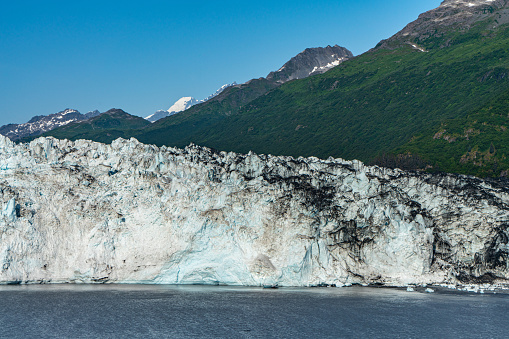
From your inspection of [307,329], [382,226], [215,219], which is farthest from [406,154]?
[307,329]

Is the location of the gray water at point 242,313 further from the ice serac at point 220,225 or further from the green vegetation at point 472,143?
the green vegetation at point 472,143

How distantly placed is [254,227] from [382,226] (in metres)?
16.8

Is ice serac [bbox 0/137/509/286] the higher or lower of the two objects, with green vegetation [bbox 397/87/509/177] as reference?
lower

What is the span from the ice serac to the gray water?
2.64 m

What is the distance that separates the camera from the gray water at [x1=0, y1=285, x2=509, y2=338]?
45.6m

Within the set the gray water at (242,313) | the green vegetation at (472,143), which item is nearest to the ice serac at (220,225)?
the gray water at (242,313)

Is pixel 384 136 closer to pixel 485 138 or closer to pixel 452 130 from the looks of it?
pixel 452 130

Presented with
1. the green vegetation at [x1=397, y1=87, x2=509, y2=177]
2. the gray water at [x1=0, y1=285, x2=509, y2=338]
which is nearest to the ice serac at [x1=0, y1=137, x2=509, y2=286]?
the gray water at [x1=0, y1=285, x2=509, y2=338]

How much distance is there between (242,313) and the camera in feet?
166

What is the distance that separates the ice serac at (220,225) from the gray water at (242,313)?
2644 millimetres

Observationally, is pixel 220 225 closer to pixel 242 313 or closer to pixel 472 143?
pixel 242 313

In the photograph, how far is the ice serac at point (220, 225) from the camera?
60.8 m

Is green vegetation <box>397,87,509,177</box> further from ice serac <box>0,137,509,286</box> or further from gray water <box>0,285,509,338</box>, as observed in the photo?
gray water <box>0,285,509,338</box>

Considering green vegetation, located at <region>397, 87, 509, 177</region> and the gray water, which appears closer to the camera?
the gray water
